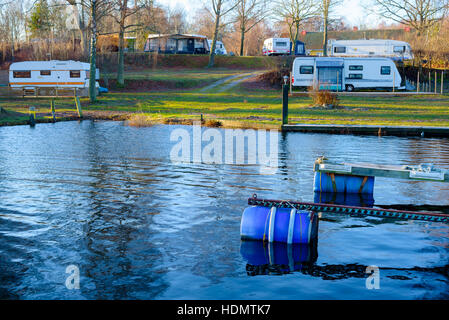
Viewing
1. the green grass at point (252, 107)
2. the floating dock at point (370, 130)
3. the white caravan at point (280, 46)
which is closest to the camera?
the floating dock at point (370, 130)

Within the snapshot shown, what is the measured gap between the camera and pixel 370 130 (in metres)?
25.5

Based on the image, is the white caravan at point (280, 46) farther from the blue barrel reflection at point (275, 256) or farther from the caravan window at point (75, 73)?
the blue barrel reflection at point (275, 256)

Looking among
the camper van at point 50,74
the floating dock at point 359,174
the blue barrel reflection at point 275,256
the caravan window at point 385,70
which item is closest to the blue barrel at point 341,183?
the floating dock at point 359,174

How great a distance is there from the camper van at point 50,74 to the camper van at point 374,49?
1056 inches

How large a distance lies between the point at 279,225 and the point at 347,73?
36.5m

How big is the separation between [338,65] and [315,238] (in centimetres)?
3548

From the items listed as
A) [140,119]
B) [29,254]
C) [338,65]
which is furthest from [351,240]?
[338,65]

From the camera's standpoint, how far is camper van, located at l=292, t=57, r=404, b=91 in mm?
43875

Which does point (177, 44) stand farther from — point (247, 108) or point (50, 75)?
point (247, 108)

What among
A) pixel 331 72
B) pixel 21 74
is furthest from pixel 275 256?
pixel 21 74

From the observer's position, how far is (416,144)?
2233 cm

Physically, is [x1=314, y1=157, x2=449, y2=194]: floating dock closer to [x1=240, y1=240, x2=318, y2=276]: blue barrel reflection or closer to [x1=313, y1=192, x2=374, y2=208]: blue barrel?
[x1=313, y1=192, x2=374, y2=208]: blue barrel

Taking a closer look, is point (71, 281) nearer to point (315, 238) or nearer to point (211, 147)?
point (315, 238)

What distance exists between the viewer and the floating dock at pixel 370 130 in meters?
24.8
